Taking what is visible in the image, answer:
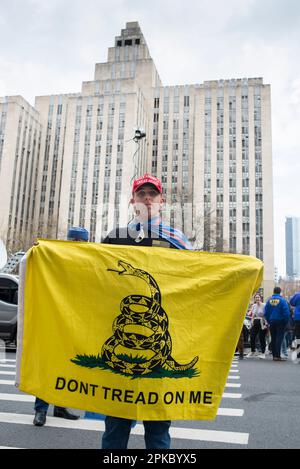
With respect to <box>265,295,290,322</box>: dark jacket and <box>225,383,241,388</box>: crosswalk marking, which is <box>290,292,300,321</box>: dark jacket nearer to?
<box>265,295,290,322</box>: dark jacket

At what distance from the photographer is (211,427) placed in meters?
5.43

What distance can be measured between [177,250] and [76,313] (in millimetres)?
870

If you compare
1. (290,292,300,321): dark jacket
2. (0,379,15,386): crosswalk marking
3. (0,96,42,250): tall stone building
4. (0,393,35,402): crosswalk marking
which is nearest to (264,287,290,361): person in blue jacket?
(290,292,300,321): dark jacket

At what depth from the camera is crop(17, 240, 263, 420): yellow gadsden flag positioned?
3205 mm

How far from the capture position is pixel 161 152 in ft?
383

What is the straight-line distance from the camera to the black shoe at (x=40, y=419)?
17.3 feet

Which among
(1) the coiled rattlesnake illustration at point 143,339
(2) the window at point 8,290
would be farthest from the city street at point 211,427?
(2) the window at point 8,290

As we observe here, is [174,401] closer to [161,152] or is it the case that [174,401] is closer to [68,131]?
[68,131]

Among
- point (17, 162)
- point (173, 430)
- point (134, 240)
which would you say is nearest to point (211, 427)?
point (173, 430)

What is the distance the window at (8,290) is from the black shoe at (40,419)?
8.78 meters

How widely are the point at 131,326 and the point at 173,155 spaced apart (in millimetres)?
114545

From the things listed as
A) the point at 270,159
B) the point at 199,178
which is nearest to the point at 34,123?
the point at 199,178

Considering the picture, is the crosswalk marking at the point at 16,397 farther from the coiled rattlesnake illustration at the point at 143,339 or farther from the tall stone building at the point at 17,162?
the tall stone building at the point at 17,162

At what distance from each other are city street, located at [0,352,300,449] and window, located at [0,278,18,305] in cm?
592
